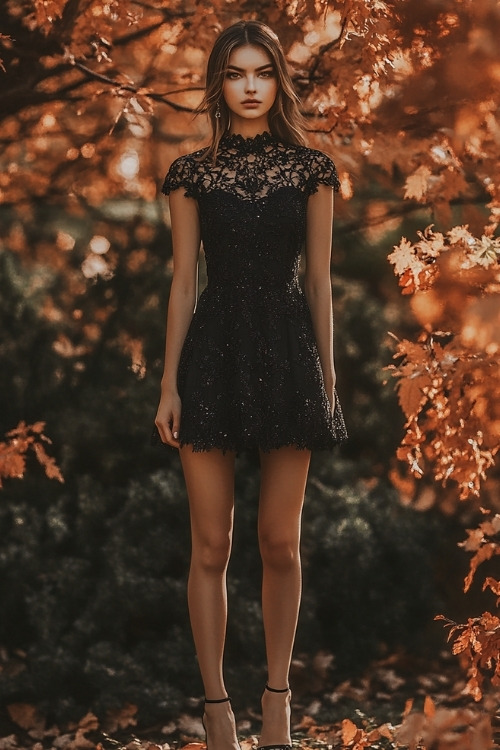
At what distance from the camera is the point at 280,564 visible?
9.17 feet

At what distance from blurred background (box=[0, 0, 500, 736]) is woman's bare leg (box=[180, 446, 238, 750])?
1.31 metres

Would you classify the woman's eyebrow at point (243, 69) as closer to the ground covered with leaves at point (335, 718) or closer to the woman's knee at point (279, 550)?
the woman's knee at point (279, 550)

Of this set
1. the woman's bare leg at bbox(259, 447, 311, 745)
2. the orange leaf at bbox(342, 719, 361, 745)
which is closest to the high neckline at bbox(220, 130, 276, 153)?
the woman's bare leg at bbox(259, 447, 311, 745)

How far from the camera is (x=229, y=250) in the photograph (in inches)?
108

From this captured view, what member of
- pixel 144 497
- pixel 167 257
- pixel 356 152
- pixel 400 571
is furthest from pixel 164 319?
pixel 400 571

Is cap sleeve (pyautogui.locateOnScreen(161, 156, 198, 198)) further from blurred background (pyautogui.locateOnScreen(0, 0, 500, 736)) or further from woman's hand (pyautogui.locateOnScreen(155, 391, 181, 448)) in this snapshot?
blurred background (pyautogui.locateOnScreen(0, 0, 500, 736))

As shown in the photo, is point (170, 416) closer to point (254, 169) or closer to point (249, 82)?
point (254, 169)

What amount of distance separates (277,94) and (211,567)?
4.09ft

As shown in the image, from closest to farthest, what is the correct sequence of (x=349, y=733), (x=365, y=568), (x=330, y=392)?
(x=330, y=392) < (x=349, y=733) < (x=365, y=568)

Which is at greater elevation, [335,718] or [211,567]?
[211,567]

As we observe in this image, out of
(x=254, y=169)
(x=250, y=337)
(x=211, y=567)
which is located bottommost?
(x=211, y=567)

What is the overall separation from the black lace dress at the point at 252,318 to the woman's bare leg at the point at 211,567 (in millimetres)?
80

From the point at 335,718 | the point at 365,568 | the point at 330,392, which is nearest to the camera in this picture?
the point at 330,392

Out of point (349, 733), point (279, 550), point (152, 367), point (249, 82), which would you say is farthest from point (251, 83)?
point (152, 367)
